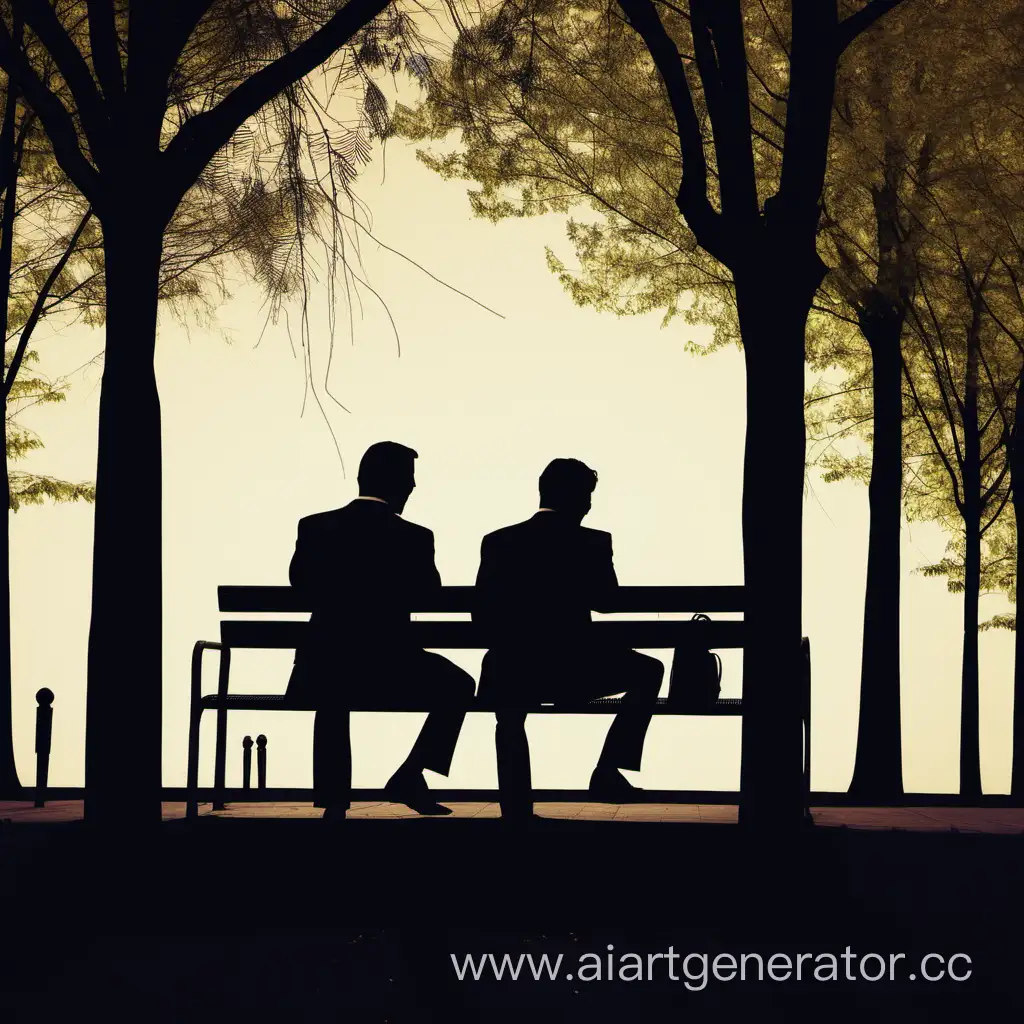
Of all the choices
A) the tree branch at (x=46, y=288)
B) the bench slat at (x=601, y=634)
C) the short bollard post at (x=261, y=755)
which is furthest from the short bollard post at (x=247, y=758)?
the bench slat at (x=601, y=634)

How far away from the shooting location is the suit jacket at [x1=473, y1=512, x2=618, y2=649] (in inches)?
250

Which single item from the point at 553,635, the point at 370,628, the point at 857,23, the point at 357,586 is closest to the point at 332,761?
the point at 370,628

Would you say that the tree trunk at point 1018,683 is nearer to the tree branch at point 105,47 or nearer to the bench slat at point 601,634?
the bench slat at point 601,634

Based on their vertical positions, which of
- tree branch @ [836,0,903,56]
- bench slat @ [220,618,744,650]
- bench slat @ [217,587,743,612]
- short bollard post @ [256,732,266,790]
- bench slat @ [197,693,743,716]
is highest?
tree branch @ [836,0,903,56]

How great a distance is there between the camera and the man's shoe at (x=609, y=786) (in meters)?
6.36

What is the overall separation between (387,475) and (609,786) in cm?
176

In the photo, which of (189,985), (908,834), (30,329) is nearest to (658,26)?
(908,834)

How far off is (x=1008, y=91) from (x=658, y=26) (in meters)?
5.70

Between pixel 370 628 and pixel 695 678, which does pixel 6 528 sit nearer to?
pixel 370 628

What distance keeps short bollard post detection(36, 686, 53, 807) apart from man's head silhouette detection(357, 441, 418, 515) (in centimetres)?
552

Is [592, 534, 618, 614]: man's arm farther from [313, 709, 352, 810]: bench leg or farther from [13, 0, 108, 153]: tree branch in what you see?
[13, 0, 108, 153]: tree branch

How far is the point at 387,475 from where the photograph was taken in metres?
6.53

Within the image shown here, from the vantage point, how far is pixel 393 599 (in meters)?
6.39

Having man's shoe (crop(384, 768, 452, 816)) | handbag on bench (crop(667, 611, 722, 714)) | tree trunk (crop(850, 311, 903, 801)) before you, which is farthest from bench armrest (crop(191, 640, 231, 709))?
tree trunk (crop(850, 311, 903, 801))
